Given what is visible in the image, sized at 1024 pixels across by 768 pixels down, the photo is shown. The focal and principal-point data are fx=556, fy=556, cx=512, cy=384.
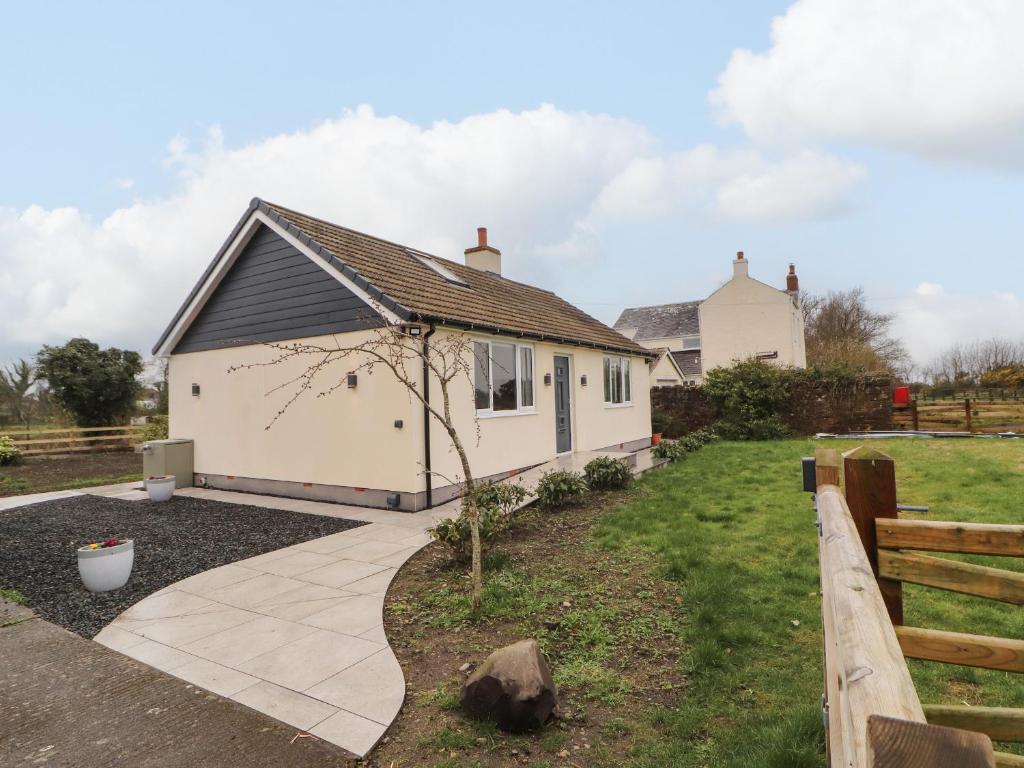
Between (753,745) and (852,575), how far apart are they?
211cm

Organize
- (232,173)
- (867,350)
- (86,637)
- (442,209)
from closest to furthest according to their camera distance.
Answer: (86,637) → (232,173) → (442,209) → (867,350)

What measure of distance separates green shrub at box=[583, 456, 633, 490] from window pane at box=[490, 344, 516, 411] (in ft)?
7.00

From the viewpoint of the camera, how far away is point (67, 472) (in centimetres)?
1580

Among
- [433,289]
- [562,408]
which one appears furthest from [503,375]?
[562,408]

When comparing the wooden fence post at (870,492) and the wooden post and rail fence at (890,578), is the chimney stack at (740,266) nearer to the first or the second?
the wooden post and rail fence at (890,578)

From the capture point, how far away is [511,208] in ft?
65.3

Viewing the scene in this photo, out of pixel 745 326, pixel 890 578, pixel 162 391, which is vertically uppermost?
pixel 745 326

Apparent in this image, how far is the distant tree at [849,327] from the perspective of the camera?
123ft

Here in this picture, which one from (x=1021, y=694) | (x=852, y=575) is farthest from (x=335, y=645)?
(x=1021, y=694)

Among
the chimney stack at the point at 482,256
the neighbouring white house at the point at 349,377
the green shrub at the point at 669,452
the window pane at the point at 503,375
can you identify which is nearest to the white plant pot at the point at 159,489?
the neighbouring white house at the point at 349,377

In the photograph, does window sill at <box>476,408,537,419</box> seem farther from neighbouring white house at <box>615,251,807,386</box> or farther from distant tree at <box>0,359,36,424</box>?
distant tree at <box>0,359,36,424</box>

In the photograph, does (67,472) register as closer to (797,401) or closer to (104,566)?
(104,566)

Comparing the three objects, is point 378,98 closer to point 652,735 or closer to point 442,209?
point 442,209

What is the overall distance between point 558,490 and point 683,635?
4680 mm
